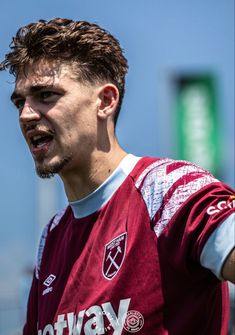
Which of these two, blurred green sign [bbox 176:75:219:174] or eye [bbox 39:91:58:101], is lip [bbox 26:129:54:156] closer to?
eye [bbox 39:91:58:101]

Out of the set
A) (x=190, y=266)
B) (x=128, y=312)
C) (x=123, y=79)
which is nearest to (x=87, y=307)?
(x=128, y=312)

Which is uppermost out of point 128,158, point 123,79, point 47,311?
point 123,79

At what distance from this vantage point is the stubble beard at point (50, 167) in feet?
13.8

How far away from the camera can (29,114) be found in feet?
13.9

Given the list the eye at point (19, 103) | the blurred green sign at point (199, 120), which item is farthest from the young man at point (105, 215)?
the blurred green sign at point (199, 120)

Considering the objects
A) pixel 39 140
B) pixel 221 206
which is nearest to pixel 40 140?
pixel 39 140

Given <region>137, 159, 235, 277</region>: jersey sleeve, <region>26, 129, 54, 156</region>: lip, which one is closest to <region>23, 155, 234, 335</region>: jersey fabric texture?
<region>137, 159, 235, 277</region>: jersey sleeve

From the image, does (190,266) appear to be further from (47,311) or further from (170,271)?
(47,311)

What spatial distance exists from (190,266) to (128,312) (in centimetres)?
35

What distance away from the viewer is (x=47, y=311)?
4207 mm

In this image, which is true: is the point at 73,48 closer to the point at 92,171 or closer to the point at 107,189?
the point at 92,171

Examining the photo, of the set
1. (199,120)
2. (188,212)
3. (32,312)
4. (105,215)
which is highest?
(188,212)

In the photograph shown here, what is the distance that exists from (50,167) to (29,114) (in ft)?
0.88

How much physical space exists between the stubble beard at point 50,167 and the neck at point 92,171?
76 mm
